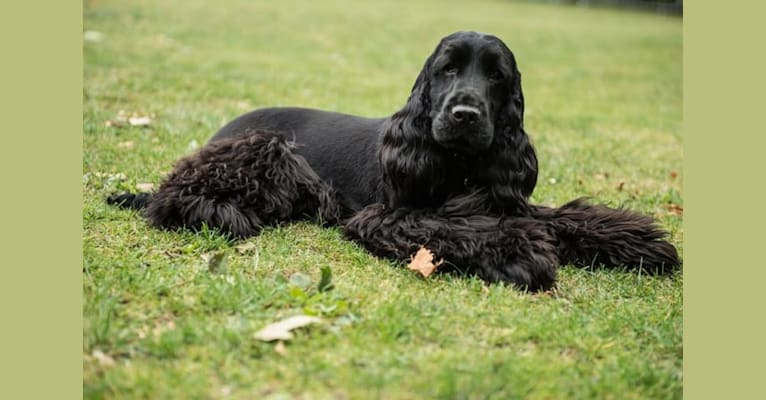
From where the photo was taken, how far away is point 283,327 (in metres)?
2.85

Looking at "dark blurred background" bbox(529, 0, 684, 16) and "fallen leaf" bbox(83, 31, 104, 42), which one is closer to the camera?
"fallen leaf" bbox(83, 31, 104, 42)

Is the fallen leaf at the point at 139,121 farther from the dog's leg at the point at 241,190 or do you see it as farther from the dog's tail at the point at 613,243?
the dog's tail at the point at 613,243

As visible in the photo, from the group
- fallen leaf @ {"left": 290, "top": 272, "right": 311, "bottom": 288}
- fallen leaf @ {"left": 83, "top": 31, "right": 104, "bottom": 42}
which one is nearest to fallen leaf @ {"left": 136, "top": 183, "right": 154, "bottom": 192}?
fallen leaf @ {"left": 290, "top": 272, "right": 311, "bottom": 288}

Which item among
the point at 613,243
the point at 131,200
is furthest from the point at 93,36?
the point at 613,243

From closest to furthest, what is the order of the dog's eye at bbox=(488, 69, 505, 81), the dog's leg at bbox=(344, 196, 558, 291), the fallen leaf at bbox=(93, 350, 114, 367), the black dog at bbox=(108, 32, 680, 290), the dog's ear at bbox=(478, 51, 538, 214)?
the fallen leaf at bbox=(93, 350, 114, 367), the dog's leg at bbox=(344, 196, 558, 291), the black dog at bbox=(108, 32, 680, 290), the dog's eye at bbox=(488, 69, 505, 81), the dog's ear at bbox=(478, 51, 538, 214)

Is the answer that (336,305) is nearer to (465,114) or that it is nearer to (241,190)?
(465,114)

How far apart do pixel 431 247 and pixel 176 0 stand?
49.1ft

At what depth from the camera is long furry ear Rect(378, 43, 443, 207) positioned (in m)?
4.12

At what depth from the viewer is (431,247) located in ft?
12.8

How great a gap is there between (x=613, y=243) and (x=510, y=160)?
0.80m

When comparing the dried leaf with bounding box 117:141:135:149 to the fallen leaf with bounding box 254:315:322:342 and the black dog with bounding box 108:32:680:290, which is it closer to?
the black dog with bounding box 108:32:680:290

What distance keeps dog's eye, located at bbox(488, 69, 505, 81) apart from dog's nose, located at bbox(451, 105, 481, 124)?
313 millimetres

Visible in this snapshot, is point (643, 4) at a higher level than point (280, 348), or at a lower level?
higher

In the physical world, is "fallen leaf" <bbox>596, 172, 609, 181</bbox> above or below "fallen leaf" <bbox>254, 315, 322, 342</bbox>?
below
